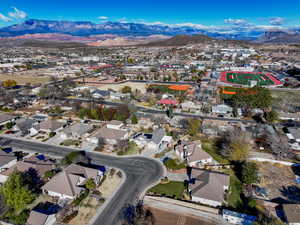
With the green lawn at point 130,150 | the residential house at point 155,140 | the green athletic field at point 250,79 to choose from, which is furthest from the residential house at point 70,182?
the green athletic field at point 250,79

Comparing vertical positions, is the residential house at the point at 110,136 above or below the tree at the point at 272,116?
below

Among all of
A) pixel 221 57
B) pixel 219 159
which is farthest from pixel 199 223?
pixel 221 57

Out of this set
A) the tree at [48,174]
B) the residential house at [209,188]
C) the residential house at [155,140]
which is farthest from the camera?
the residential house at [155,140]

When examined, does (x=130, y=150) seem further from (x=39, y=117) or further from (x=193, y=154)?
(x=39, y=117)

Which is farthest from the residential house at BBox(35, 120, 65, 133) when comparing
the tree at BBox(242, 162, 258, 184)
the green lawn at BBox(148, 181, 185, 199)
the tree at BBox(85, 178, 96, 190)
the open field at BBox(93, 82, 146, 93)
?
the tree at BBox(242, 162, 258, 184)

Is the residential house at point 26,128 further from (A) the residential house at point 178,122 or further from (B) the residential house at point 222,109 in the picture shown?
(B) the residential house at point 222,109

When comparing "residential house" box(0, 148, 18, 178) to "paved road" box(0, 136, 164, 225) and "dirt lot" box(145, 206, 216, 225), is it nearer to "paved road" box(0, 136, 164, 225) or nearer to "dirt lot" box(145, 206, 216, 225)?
"paved road" box(0, 136, 164, 225)

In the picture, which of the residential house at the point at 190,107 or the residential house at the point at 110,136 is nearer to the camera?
the residential house at the point at 110,136
